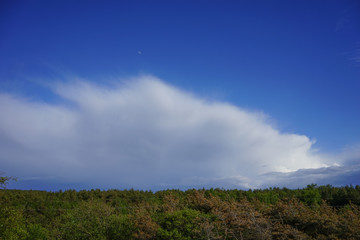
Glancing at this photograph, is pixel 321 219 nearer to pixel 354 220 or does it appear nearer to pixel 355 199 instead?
pixel 354 220

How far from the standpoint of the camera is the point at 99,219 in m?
13.8

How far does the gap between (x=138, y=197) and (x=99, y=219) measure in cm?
1228

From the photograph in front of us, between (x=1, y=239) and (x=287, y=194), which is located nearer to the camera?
(x=1, y=239)

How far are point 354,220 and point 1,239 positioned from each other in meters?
14.1

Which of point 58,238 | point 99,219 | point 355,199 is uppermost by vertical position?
point 355,199

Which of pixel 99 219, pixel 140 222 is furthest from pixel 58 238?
pixel 140 222

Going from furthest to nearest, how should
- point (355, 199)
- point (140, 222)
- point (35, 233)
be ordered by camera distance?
point (355, 199), point (35, 233), point (140, 222)

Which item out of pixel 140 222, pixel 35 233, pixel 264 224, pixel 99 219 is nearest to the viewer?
pixel 264 224

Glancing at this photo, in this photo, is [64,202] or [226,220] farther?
[64,202]

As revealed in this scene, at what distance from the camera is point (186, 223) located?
1048 cm

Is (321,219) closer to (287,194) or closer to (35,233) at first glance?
(35,233)

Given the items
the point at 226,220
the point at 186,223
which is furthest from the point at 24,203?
the point at 226,220

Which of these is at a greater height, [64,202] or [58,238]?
[64,202]

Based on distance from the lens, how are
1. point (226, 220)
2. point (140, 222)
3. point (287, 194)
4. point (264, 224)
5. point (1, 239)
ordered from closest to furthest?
point (264, 224) < point (226, 220) < point (140, 222) < point (1, 239) < point (287, 194)
